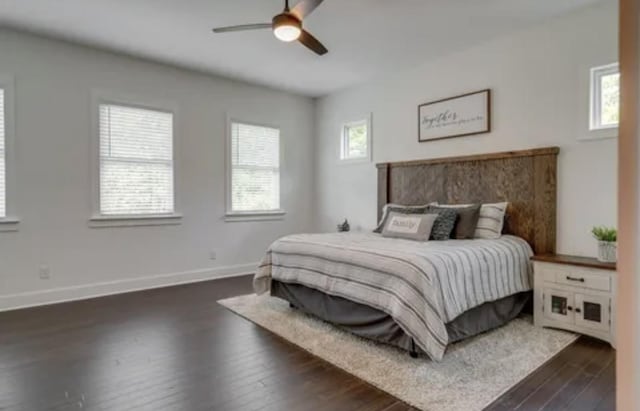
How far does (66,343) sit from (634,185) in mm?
3519

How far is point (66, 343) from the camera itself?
9.34 feet

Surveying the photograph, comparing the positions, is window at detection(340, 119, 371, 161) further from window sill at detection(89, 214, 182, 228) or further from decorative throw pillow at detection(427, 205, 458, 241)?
window sill at detection(89, 214, 182, 228)

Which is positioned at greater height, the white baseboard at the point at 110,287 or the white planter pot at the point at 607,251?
the white planter pot at the point at 607,251

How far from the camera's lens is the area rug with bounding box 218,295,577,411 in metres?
2.10

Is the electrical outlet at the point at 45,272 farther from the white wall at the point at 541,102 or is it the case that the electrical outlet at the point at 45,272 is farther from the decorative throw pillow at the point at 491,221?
the decorative throw pillow at the point at 491,221

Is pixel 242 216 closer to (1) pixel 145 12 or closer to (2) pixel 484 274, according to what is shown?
(1) pixel 145 12

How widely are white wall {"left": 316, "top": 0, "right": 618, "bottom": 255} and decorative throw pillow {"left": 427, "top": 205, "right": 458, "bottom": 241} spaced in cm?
92

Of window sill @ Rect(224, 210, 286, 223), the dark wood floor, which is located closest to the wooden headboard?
the dark wood floor

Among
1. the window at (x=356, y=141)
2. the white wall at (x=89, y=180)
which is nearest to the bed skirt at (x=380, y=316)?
the white wall at (x=89, y=180)

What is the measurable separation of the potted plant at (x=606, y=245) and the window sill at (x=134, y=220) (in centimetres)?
446

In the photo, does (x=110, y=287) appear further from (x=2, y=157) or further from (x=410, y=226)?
(x=410, y=226)

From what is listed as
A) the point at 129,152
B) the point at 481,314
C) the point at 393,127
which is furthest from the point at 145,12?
the point at 481,314

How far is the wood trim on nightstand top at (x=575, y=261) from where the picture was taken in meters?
2.84

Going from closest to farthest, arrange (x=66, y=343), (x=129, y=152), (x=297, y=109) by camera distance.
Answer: (x=66, y=343), (x=129, y=152), (x=297, y=109)
